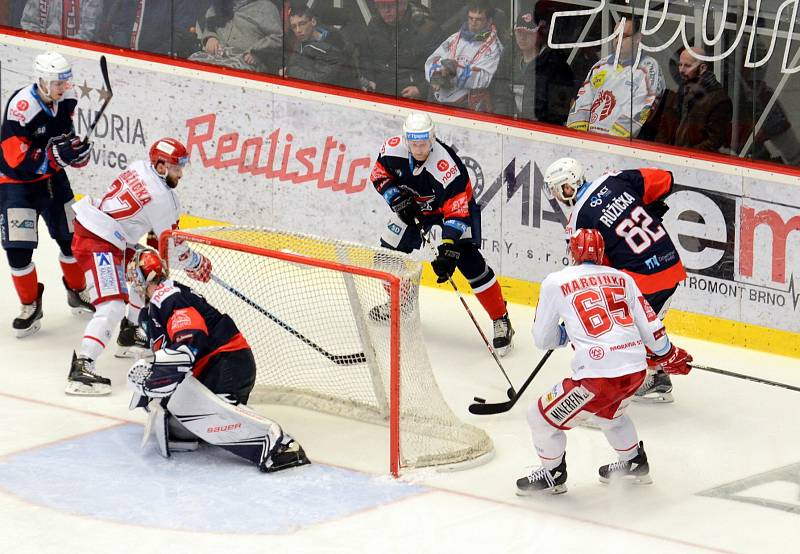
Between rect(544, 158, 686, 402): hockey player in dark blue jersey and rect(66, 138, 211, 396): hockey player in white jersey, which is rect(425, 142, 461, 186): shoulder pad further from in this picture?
rect(66, 138, 211, 396): hockey player in white jersey

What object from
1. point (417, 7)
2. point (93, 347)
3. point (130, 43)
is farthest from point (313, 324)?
point (130, 43)

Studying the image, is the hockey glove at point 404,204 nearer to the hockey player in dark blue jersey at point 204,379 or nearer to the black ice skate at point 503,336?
the black ice skate at point 503,336

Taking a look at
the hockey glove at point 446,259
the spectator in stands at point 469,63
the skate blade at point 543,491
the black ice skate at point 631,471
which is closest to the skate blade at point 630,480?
the black ice skate at point 631,471

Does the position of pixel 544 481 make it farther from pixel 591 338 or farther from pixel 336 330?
pixel 336 330

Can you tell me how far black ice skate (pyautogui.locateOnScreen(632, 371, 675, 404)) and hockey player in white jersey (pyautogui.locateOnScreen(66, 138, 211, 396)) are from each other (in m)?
2.24

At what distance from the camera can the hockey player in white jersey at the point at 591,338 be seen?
5.35 m

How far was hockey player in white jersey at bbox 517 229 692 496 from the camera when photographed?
535 cm

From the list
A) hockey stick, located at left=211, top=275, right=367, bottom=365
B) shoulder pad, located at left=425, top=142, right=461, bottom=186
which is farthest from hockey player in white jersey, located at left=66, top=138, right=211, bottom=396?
shoulder pad, located at left=425, top=142, right=461, bottom=186

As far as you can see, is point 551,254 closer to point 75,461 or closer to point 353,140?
point 353,140

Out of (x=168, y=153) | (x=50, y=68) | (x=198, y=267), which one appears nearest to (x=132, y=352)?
(x=198, y=267)

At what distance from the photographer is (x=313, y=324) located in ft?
21.2

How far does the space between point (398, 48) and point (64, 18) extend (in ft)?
7.82

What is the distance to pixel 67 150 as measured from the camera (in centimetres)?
726

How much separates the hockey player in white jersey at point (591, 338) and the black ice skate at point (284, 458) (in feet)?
3.11
